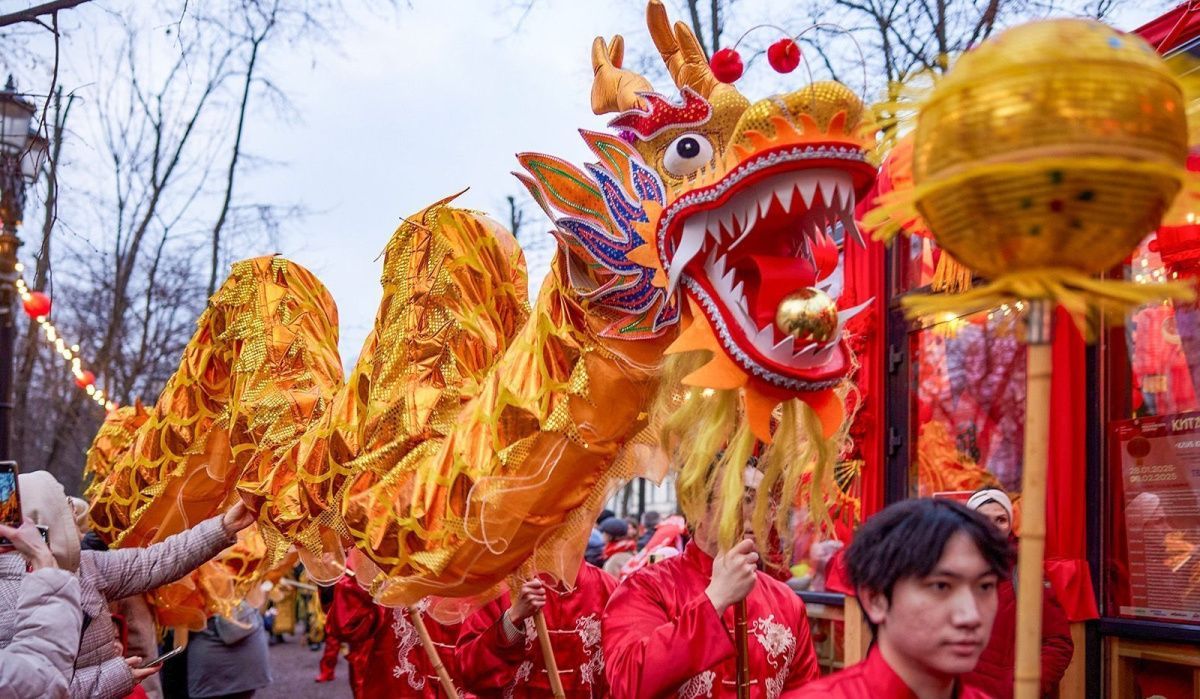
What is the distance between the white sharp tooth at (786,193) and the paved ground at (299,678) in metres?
8.71

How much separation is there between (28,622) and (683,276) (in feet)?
6.76

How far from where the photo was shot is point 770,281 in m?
2.41

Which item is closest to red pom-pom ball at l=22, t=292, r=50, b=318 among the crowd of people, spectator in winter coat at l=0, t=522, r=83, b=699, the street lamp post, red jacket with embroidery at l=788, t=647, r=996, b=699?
the street lamp post

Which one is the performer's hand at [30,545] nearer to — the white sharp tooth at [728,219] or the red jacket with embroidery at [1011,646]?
the white sharp tooth at [728,219]

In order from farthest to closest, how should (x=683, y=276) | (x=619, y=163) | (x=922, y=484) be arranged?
(x=922, y=484) → (x=619, y=163) → (x=683, y=276)

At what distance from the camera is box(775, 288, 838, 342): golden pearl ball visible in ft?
7.70

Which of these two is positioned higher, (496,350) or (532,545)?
(496,350)

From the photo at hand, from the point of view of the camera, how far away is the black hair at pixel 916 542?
204 centimetres

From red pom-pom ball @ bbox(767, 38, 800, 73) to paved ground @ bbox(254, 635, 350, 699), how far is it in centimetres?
867

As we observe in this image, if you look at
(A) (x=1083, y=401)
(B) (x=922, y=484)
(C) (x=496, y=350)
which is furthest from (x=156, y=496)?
(A) (x=1083, y=401)

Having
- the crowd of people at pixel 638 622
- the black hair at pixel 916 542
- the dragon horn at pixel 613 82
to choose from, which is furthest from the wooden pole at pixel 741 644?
the dragon horn at pixel 613 82

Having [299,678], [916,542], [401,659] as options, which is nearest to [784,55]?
[916,542]

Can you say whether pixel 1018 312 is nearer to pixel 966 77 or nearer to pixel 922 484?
pixel 966 77

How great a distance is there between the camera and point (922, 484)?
5.35m
